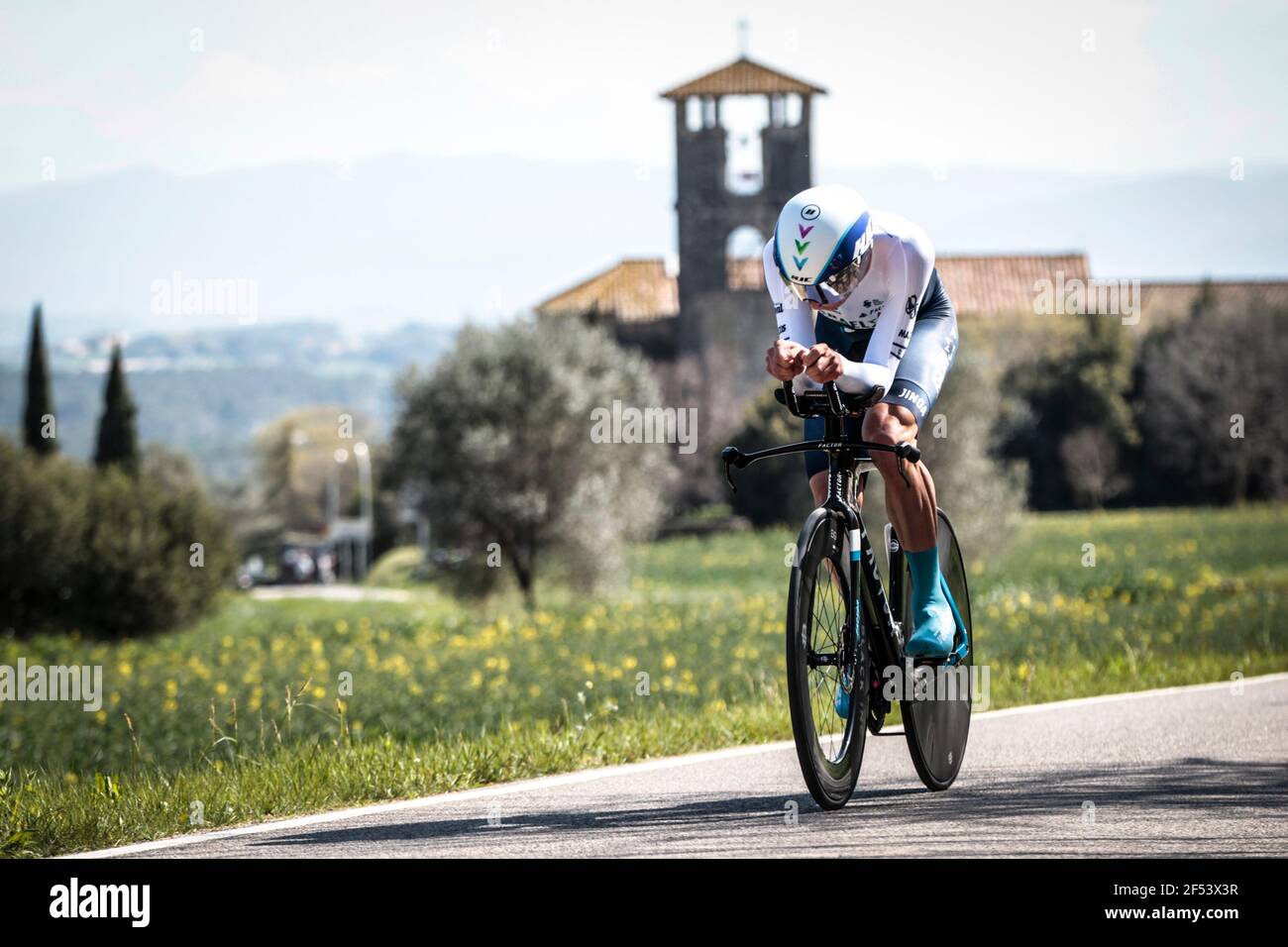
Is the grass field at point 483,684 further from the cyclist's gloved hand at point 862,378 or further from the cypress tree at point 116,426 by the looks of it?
the cypress tree at point 116,426

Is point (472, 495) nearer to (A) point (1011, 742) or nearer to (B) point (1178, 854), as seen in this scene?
(A) point (1011, 742)

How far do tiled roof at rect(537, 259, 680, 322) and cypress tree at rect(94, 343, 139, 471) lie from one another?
23.5 metres

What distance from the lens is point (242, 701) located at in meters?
19.6

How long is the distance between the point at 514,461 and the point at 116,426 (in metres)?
30.9

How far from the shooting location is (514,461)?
38.6 m

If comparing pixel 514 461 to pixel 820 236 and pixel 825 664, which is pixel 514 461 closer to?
pixel 825 664

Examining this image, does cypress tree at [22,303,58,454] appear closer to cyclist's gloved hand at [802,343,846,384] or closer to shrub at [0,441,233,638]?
shrub at [0,441,233,638]

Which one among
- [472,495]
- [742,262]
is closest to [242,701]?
[472,495]

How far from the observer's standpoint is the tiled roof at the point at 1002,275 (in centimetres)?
10262

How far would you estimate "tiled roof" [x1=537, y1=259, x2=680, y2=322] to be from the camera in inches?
3206

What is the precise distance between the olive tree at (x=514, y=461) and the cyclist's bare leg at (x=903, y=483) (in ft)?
105

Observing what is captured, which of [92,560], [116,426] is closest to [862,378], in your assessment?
[92,560]

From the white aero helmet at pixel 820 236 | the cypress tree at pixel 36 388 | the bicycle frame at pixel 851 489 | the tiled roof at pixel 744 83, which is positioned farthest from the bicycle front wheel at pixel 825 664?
the tiled roof at pixel 744 83

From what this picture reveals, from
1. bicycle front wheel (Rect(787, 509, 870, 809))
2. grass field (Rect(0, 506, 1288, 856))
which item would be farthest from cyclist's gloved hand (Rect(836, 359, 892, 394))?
grass field (Rect(0, 506, 1288, 856))
